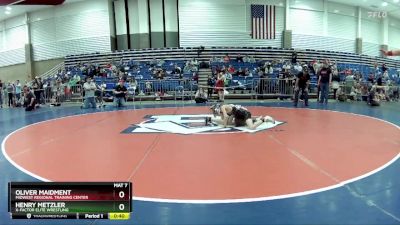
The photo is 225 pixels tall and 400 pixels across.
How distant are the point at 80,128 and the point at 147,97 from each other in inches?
422

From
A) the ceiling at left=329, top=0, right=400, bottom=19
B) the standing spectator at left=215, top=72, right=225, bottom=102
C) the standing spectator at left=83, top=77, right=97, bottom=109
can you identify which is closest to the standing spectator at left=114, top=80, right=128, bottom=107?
the standing spectator at left=83, top=77, right=97, bottom=109

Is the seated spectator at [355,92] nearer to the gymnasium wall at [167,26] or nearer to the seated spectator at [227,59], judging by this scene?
the seated spectator at [227,59]

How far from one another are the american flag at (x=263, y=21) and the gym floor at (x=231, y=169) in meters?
20.0

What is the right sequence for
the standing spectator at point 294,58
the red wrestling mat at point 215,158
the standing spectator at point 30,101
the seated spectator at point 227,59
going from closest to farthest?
the red wrestling mat at point 215,158 → the standing spectator at point 30,101 → the seated spectator at point 227,59 → the standing spectator at point 294,58

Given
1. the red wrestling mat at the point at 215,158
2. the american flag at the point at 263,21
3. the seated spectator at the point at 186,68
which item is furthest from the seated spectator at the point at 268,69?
the red wrestling mat at the point at 215,158

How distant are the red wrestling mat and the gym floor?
1 cm

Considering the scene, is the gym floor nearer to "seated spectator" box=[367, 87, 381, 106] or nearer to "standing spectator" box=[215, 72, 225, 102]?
"seated spectator" box=[367, 87, 381, 106]

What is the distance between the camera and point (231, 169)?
4.93m

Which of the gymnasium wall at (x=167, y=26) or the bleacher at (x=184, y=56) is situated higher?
the gymnasium wall at (x=167, y=26)

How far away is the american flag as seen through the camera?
27781 millimetres

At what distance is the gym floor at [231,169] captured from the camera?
11.1 feet

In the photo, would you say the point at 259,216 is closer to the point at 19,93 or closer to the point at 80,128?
the point at 80,128

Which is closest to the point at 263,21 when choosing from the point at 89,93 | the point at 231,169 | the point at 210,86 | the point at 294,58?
the point at 294,58

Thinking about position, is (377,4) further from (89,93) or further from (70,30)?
(70,30)
